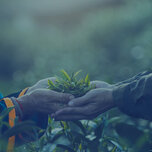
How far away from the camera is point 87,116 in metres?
1.45

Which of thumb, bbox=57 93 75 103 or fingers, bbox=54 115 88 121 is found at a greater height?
thumb, bbox=57 93 75 103

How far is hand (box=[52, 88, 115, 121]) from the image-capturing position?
1426mm

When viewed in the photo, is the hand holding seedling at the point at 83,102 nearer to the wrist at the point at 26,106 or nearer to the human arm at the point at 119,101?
the human arm at the point at 119,101

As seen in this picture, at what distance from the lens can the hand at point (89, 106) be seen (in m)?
1.43

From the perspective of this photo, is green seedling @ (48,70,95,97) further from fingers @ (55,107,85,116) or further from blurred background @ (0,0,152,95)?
blurred background @ (0,0,152,95)

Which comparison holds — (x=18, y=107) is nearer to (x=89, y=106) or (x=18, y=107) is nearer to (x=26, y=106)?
(x=26, y=106)

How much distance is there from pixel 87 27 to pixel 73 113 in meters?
4.50

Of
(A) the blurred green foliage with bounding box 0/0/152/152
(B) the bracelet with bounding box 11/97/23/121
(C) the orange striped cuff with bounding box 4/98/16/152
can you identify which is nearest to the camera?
(C) the orange striped cuff with bounding box 4/98/16/152

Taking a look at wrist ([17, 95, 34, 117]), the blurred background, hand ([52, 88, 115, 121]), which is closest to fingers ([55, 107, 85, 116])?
hand ([52, 88, 115, 121])

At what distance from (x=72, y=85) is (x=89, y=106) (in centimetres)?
14

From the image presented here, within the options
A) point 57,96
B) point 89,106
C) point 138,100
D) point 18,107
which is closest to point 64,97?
point 57,96

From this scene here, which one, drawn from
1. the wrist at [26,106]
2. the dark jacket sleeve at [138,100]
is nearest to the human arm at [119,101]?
the dark jacket sleeve at [138,100]

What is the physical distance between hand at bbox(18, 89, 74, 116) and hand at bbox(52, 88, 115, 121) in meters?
0.06

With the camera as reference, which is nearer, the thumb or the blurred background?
the thumb
